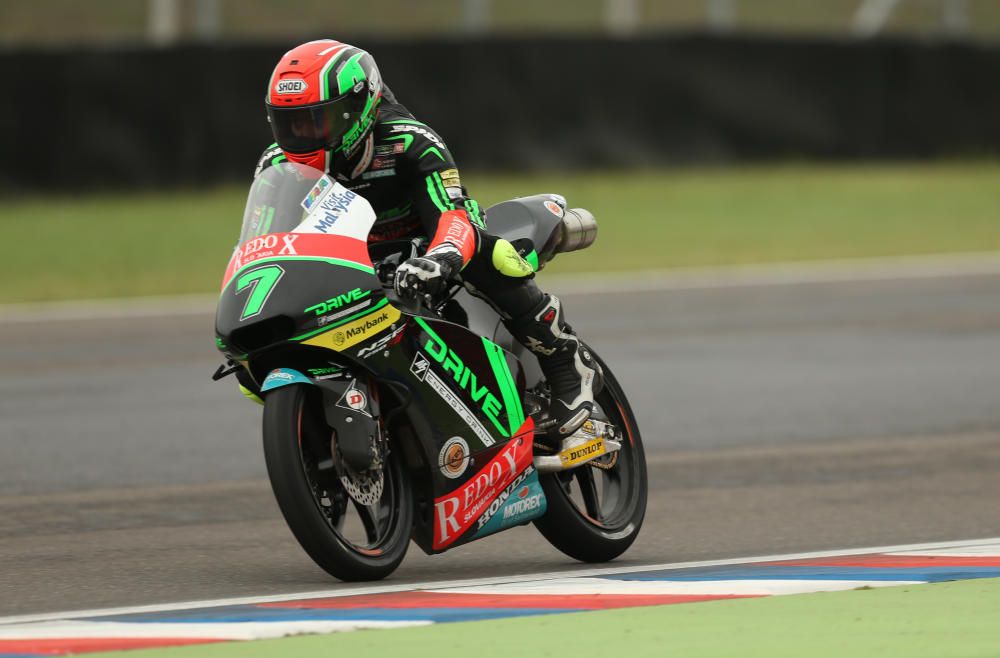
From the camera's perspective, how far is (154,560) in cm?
644

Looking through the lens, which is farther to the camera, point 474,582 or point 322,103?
point 474,582

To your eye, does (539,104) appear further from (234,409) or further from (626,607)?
(626,607)

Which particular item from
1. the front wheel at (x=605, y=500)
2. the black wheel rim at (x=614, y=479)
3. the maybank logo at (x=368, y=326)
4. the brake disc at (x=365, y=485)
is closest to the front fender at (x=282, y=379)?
the maybank logo at (x=368, y=326)

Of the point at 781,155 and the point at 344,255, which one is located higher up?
the point at 344,255

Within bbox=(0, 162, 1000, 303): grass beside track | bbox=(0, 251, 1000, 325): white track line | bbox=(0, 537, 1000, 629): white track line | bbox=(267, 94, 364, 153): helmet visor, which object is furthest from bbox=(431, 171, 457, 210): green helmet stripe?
bbox=(0, 162, 1000, 303): grass beside track

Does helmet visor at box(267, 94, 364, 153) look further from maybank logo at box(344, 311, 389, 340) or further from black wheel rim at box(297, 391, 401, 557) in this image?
black wheel rim at box(297, 391, 401, 557)

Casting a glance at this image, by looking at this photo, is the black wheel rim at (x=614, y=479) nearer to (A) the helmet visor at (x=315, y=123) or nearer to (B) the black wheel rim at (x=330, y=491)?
(B) the black wheel rim at (x=330, y=491)

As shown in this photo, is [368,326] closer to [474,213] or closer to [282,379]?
[282,379]

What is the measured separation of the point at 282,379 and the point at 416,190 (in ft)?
3.01

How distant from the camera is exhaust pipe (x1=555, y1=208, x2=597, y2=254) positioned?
6.61 meters

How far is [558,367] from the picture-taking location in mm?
6484

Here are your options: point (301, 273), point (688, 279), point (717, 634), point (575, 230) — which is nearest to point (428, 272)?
point (301, 273)

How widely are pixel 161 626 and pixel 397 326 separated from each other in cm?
120

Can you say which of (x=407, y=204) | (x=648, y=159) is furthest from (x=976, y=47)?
(x=407, y=204)
